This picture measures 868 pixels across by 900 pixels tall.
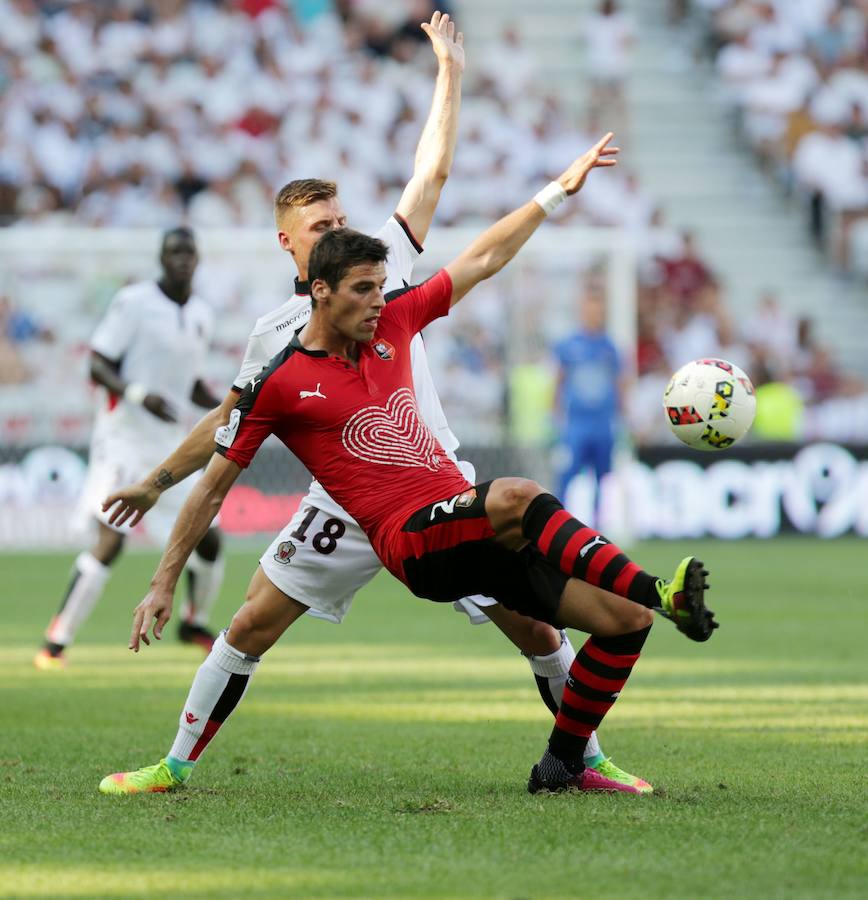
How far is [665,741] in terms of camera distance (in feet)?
23.8

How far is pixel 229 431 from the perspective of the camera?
19.1 feet

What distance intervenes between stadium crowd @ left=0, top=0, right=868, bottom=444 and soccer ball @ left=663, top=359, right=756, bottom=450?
42.2 ft

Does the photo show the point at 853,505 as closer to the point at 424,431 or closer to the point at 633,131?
the point at 633,131

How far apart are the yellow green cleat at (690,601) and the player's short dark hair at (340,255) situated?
57.6 inches

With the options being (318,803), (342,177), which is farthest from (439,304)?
(342,177)

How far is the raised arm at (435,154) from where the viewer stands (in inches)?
264

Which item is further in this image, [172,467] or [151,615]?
[172,467]

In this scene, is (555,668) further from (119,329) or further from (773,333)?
(773,333)

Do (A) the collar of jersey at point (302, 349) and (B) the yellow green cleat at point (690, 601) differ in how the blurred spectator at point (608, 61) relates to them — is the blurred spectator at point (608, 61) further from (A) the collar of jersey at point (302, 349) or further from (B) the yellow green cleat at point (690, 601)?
(B) the yellow green cleat at point (690, 601)

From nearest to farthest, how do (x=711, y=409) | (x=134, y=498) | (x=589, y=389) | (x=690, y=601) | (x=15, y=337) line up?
1. (x=690, y=601)
2. (x=134, y=498)
3. (x=711, y=409)
4. (x=589, y=389)
5. (x=15, y=337)

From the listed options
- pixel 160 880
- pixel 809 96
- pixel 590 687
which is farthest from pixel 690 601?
pixel 809 96

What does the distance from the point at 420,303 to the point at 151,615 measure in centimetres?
140

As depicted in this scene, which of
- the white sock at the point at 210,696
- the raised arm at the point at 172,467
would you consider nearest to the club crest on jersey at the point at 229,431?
the raised arm at the point at 172,467

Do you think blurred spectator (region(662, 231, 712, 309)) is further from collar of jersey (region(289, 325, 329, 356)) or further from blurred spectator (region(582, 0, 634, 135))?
collar of jersey (region(289, 325, 329, 356))
